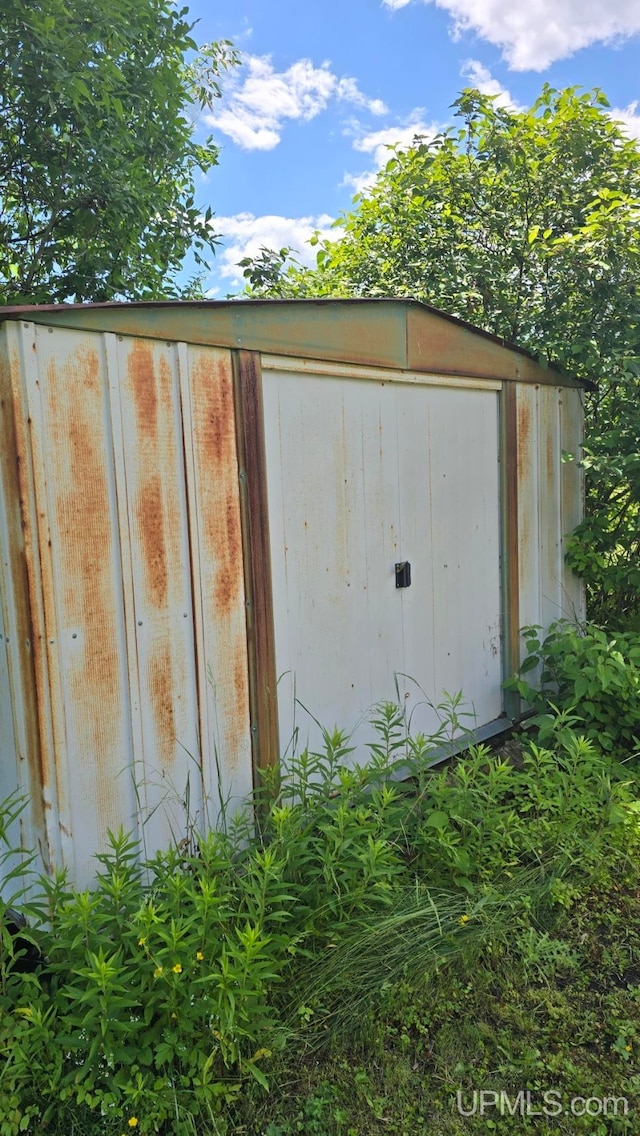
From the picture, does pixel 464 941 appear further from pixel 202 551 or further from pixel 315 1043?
pixel 202 551

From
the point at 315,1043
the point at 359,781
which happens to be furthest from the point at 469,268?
the point at 315,1043

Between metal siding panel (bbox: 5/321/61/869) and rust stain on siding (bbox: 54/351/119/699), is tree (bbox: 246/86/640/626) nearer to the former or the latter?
rust stain on siding (bbox: 54/351/119/699)

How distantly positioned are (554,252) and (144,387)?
3342mm

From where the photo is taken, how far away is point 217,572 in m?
2.58

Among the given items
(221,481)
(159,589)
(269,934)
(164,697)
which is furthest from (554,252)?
(269,934)

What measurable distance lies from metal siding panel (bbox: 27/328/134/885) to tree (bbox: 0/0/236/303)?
98.8 inches

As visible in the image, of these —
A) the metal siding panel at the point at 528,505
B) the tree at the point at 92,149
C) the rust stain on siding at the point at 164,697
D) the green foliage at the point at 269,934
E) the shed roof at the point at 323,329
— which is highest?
the tree at the point at 92,149

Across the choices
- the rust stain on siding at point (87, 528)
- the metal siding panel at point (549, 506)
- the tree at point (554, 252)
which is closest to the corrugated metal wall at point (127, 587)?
the rust stain on siding at point (87, 528)

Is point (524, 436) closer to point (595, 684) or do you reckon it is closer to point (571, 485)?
point (571, 485)

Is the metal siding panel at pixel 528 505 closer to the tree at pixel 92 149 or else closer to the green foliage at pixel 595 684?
the green foliage at pixel 595 684

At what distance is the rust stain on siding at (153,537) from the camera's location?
2.36 meters

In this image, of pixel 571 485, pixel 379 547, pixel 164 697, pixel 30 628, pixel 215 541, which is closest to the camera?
pixel 30 628

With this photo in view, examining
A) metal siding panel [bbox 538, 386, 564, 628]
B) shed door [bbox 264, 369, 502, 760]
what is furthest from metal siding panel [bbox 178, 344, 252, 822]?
metal siding panel [bbox 538, 386, 564, 628]

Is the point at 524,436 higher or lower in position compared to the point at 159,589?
higher
